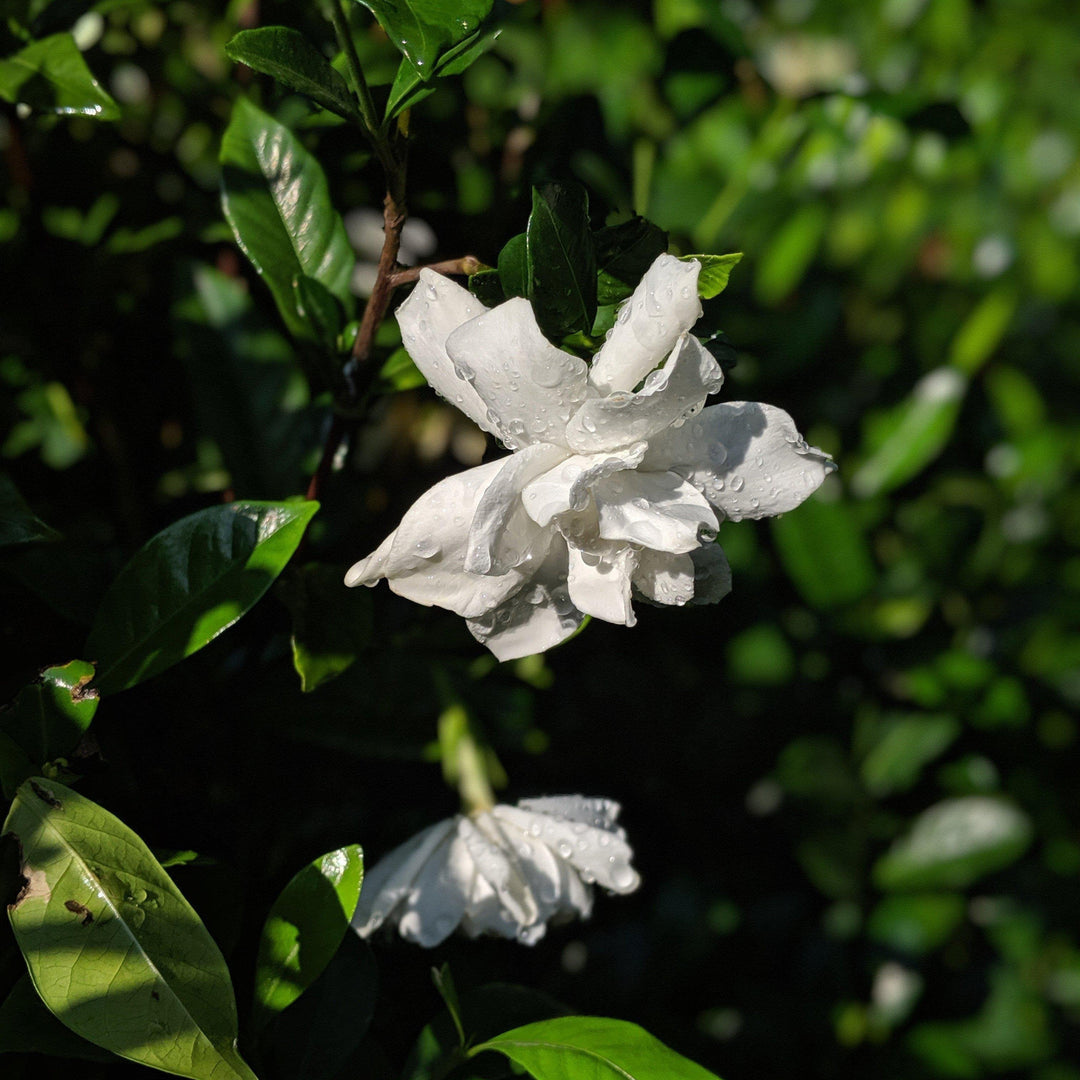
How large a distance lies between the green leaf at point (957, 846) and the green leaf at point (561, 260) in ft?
3.19

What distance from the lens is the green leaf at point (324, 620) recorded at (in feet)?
1.92

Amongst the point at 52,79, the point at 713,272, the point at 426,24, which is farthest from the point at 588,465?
the point at 52,79

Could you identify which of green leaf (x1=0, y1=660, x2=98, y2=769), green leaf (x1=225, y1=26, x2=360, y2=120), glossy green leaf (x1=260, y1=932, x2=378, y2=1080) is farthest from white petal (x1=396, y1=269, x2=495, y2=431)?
glossy green leaf (x1=260, y1=932, x2=378, y2=1080)

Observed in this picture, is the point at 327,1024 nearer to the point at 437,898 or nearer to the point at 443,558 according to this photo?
the point at 437,898

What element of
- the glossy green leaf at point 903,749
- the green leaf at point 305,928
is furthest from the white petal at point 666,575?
the glossy green leaf at point 903,749

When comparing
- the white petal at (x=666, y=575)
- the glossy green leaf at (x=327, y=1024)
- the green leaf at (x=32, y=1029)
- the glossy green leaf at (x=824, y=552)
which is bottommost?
the glossy green leaf at (x=824, y=552)

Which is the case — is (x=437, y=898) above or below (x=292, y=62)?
below

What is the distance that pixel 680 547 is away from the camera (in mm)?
440

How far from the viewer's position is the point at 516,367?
45cm

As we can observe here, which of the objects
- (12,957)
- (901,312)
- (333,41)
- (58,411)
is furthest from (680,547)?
(901,312)

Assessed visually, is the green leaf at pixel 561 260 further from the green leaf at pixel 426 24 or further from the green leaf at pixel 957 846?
the green leaf at pixel 957 846

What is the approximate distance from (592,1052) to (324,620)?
0.95 ft

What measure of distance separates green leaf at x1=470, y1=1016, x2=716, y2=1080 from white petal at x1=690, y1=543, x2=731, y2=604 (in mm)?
232

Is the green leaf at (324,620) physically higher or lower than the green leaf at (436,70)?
lower
